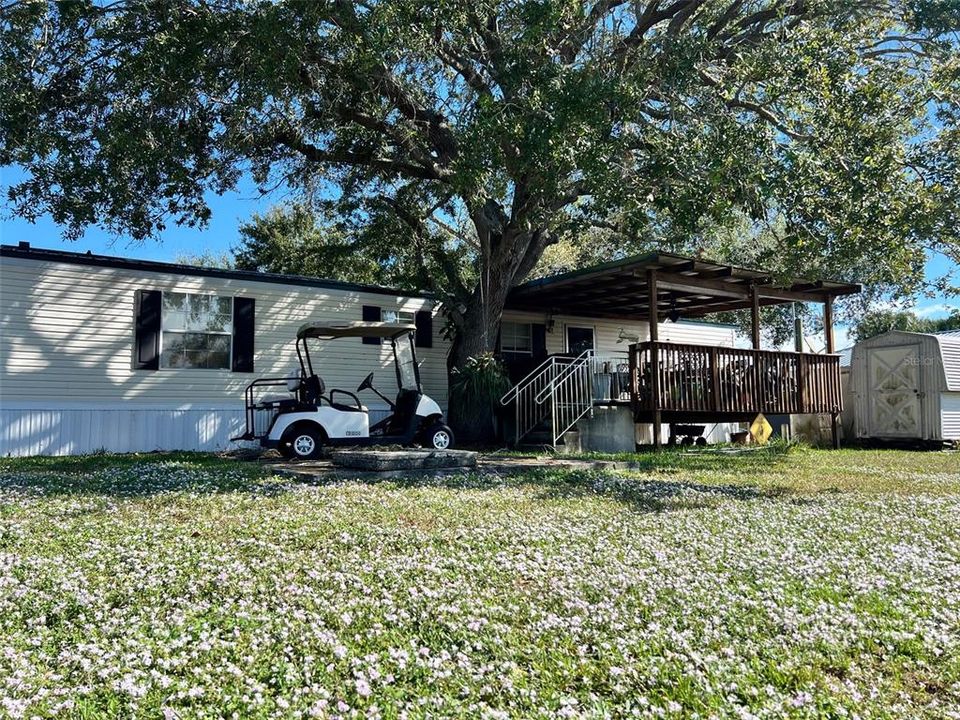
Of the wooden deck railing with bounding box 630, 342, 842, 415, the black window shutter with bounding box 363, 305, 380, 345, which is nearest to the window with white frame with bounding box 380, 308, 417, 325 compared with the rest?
the black window shutter with bounding box 363, 305, 380, 345

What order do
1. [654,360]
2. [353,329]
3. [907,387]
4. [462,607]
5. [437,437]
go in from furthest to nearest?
[907,387]
[654,360]
[437,437]
[353,329]
[462,607]

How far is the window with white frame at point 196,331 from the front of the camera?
13.0 metres

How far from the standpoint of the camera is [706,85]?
1208 cm

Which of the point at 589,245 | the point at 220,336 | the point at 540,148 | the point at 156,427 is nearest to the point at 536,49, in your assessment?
the point at 540,148

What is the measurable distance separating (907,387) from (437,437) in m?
11.9

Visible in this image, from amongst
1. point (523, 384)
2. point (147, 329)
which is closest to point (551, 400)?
point (523, 384)

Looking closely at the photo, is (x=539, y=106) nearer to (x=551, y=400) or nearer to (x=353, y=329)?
(x=353, y=329)

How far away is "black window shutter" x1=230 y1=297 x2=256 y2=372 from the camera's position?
534 inches

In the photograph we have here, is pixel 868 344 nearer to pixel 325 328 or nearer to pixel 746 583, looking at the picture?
pixel 325 328

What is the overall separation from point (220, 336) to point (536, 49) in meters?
7.16

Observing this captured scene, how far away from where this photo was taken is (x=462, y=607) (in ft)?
13.8

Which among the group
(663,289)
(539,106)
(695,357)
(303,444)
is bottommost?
(303,444)

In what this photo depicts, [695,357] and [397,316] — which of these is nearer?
[695,357]

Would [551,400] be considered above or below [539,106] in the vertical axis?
below
